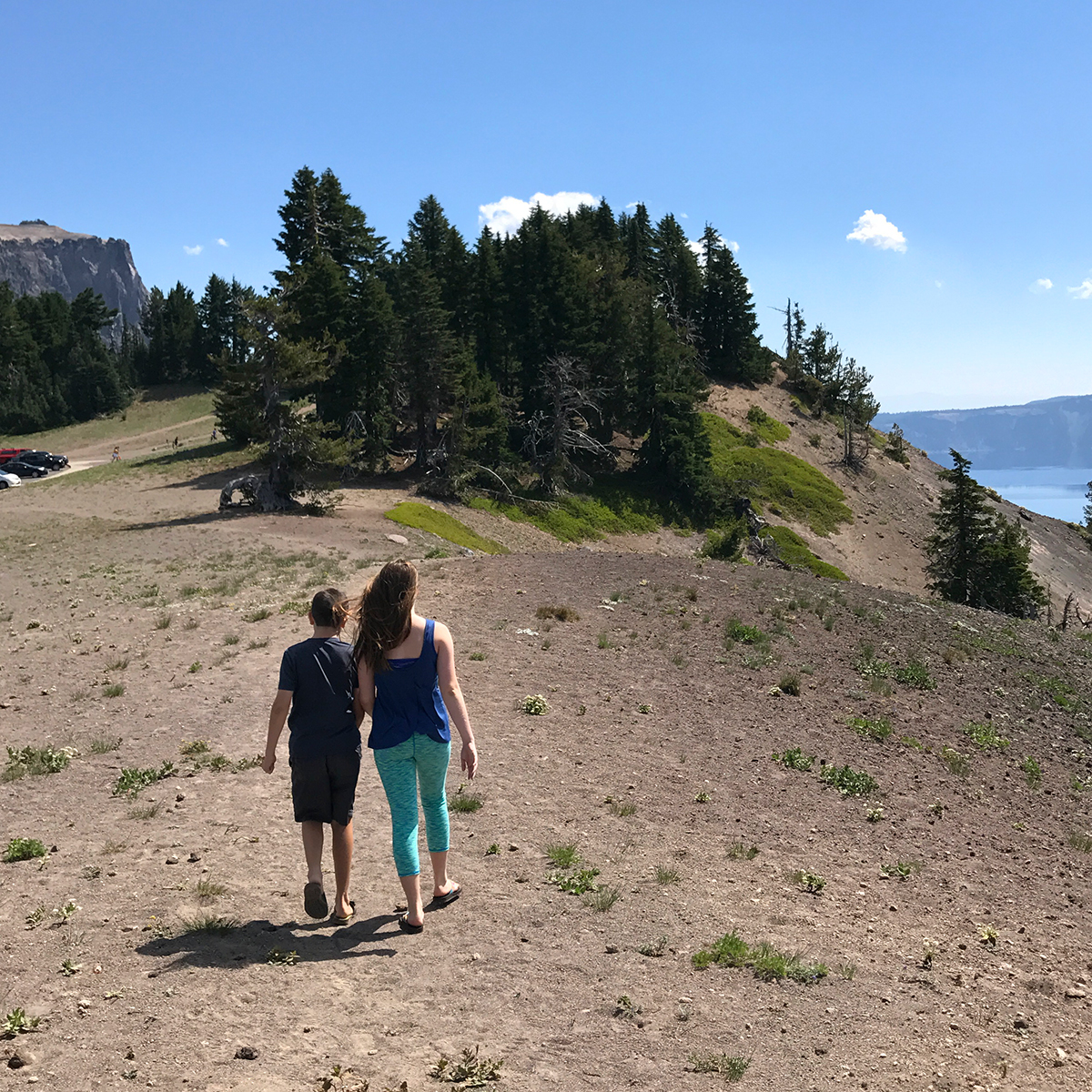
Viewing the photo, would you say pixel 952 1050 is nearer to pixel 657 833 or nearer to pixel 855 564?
pixel 657 833

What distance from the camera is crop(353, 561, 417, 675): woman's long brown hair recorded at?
654 cm

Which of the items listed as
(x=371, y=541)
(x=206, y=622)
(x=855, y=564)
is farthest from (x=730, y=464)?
(x=206, y=622)

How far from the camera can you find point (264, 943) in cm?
656

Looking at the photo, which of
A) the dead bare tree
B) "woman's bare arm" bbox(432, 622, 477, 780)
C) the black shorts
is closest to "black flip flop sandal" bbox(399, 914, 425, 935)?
the black shorts

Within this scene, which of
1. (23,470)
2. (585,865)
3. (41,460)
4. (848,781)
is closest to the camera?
(585,865)

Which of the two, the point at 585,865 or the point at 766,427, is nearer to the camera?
the point at 585,865

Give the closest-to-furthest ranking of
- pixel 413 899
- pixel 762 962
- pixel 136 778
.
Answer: pixel 413 899, pixel 762 962, pixel 136 778

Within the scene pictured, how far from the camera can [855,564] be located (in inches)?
2501

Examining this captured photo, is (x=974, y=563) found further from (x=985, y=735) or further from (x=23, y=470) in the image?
(x=23, y=470)

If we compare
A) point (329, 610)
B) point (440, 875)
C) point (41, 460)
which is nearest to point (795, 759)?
point (440, 875)

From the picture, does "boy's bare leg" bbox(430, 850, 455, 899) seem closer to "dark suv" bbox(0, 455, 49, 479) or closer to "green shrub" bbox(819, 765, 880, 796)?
"green shrub" bbox(819, 765, 880, 796)

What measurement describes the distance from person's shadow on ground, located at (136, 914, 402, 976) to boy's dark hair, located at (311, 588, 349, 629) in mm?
2397

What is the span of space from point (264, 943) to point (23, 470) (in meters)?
66.0

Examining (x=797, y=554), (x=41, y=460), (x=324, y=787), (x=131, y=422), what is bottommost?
(x=797, y=554)
